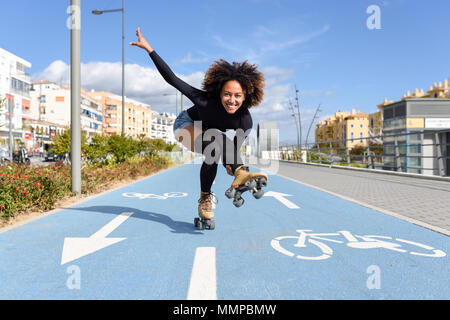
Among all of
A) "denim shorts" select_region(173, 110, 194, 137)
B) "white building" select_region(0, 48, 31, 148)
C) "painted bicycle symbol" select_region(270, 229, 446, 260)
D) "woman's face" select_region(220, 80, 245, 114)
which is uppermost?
"white building" select_region(0, 48, 31, 148)

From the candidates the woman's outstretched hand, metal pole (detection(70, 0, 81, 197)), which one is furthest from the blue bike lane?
metal pole (detection(70, 0, 81, 197))

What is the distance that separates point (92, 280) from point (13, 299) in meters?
0.54

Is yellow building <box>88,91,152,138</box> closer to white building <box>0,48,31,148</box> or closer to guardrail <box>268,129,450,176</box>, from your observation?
white building <box>0,48,31,148</box>

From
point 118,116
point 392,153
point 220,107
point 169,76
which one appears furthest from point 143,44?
point 118,116

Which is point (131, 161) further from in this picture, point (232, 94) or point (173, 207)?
point (232, 94)

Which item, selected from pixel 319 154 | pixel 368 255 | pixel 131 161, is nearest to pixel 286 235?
pixel 368 255

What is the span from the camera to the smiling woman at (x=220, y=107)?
13.6 ft

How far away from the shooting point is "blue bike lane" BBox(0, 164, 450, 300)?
103 inches

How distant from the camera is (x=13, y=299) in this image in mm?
2461

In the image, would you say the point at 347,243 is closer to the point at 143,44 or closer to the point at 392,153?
the point at 143,44

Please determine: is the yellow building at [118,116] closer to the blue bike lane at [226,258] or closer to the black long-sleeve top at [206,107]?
the blue bike lane at [226,258]

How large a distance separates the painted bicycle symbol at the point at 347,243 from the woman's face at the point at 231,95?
160 centimetres

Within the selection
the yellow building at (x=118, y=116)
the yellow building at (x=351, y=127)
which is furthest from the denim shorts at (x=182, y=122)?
the yellow building at (x=351, y=127)

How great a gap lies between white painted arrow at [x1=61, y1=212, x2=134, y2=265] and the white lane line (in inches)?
42.4
